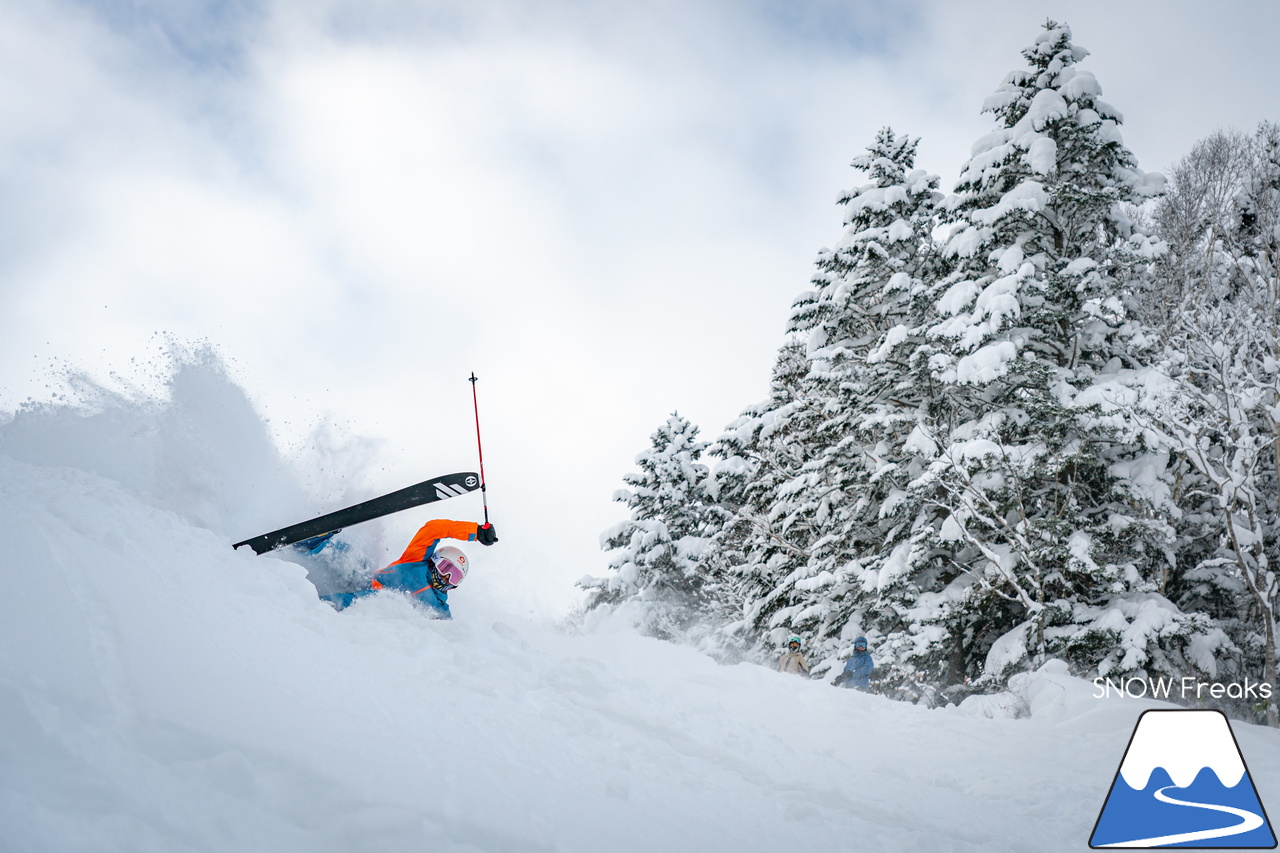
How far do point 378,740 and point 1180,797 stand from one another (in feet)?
14.8

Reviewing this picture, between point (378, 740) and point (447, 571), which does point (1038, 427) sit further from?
point (378, 740)

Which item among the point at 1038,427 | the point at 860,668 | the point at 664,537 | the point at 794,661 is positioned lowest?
the point at 860,668

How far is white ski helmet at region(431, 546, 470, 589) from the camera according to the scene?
25.3 ft

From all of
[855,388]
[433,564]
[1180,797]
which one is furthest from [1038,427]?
[433,564]

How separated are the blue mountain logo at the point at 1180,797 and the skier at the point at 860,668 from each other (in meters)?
6.60

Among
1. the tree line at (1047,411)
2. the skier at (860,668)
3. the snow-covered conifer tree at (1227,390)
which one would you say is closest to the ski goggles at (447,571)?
the skier at (860,668)

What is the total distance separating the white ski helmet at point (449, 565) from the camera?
771 centimetres

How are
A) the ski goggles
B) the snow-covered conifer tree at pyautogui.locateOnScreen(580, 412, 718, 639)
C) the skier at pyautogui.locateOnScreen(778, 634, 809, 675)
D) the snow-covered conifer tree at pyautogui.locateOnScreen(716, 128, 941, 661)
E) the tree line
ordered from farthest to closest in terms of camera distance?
1. the snow-covered conifer tree at pyautogui.locateOnScreen(580, 412, 718, 639)
2. the snow-covered conifer tree at pyautogui.locateOnScreen(716, 128, 941, 661)
3. the skier at pyautogui.locateOnScreen(778, 634, 809, 675)
4. the tree line
5. the ski goggles

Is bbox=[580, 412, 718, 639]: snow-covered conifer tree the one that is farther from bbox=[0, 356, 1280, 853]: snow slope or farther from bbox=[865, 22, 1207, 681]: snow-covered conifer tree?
bbox=[0, 356, 1280, 853]: snow slope

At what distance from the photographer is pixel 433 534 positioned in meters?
7.88

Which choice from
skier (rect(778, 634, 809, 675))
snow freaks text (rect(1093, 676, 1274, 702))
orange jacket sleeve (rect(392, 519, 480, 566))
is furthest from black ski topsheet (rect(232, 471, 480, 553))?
snow freaks text (rect(1093, 676, 1274, 702))

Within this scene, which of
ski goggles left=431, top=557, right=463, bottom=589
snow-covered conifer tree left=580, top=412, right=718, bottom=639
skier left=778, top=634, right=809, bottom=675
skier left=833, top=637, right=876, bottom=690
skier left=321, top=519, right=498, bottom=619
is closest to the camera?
skier left=321, top=519, right=498, bottom=619

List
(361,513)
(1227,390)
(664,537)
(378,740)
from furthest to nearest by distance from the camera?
→ (664,537) → (1227,390) → (361,513) → (378,740)

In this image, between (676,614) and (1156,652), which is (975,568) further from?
(676,614)
